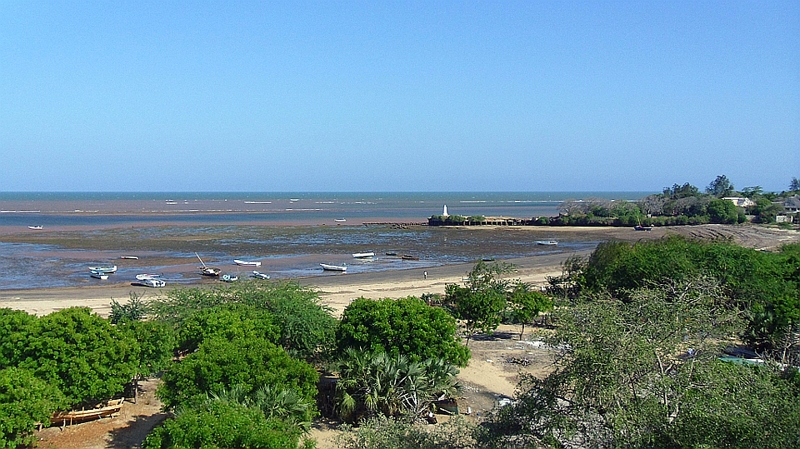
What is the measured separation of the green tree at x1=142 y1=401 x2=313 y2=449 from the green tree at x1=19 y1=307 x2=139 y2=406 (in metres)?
4.20

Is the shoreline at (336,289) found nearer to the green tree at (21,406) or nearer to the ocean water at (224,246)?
the ocean water at (224,246)

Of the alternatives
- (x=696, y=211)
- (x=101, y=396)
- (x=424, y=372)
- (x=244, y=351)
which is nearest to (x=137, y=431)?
(x=101, y=396)

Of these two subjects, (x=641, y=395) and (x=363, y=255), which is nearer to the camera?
(x=641, y=395)

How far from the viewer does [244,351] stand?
15234mm

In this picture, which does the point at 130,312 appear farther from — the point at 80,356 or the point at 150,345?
the point at 80,356

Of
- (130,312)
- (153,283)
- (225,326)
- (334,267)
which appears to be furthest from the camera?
(334,267)

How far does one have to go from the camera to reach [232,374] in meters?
14.5

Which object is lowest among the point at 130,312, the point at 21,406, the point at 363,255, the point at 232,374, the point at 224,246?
the point at 363,255

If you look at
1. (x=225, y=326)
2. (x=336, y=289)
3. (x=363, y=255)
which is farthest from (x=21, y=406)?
(x=363, y=255)

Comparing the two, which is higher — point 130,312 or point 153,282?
point 130,312

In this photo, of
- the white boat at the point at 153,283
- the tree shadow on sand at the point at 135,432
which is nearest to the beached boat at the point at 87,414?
the tree shadow on sand at the point at 135,432

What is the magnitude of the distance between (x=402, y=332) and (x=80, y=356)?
27.0 ft

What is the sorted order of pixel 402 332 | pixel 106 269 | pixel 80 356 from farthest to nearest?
1. pixel 106 269
2. pixel 402 332
3. pixel 80 356

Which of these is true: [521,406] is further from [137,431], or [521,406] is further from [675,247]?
[675,247]
